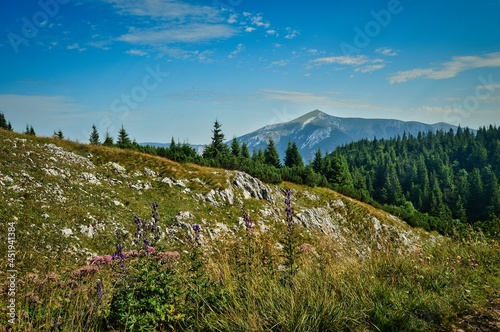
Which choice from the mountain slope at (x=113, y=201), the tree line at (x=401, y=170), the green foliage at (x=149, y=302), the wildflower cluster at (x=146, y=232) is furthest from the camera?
the tree line at (x=401, y=170)

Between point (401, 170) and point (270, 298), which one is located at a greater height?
point (270, 298)

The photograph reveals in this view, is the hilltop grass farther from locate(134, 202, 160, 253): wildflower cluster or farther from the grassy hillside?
locate(134, 202, 160, 253): wildflower cluster

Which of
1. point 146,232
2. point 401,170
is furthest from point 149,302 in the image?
point 401,170

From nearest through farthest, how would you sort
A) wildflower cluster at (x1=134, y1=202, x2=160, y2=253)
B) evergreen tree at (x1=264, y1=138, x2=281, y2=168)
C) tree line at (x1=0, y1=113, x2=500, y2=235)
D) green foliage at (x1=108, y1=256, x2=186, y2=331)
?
1. green foliage at (x1=108, y1=256, x2=186, y2=331)
2. wildflower cluster at (x1=134, y1=202, x2=160, y2=253)
3. tree line at (x1=0, y1=113, x2=500, y2=235)
4. evergreen tree at (x1=264, y1=138, x2=281, y2=168)

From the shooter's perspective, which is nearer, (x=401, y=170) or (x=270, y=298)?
(x=270, y=298)

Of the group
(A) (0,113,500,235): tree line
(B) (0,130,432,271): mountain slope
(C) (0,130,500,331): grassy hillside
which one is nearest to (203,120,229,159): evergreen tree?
(A) (0,113,500,235): tree line

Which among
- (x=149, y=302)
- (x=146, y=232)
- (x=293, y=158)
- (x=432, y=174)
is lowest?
(x=432, y=174)

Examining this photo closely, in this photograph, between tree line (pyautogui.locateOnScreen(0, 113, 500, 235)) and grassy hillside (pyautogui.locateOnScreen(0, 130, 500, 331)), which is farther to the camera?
tree line (pyautogui.locateOnScreen(0, 113, 500, 235))

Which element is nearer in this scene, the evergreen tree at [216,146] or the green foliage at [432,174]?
the evergreen tree at [216,146]

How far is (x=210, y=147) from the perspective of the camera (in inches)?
2144

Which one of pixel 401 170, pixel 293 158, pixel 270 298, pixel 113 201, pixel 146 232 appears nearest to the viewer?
pixel 270 298

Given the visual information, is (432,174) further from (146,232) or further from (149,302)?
(149,302)

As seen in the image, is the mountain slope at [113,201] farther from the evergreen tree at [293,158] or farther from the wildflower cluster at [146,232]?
the evergreen tree at [293,158]

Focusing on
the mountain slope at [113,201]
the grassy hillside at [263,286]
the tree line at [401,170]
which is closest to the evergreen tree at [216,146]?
the tree line at [401,170]
